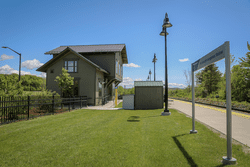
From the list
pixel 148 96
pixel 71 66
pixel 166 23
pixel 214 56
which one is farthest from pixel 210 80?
pixel 214 56

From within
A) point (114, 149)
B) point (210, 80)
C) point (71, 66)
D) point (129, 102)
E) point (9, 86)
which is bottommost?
point (114, 149)

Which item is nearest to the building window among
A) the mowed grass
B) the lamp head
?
the lamp head

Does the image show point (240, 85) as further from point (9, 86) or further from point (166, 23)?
point (9, 86)

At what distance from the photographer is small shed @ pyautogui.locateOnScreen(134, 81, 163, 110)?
51.6 feet

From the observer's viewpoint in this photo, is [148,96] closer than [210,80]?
Yes

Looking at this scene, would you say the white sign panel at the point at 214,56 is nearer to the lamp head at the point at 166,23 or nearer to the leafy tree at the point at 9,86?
the lamp head at the point at 166,23

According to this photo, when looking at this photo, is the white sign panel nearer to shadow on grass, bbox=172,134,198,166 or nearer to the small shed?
shadow on grass, bbox=172,134,198,166

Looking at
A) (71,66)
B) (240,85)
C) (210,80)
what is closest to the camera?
(240,85)

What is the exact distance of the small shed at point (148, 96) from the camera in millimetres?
15719

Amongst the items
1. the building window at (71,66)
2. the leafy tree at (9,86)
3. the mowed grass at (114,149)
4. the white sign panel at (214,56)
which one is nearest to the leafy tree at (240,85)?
the mowed grass at (114,149)

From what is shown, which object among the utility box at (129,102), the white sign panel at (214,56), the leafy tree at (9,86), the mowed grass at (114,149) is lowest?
the mowed grass at (114,149)

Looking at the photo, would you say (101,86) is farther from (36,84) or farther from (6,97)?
(36,84)

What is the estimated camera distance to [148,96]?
15734 millimetres

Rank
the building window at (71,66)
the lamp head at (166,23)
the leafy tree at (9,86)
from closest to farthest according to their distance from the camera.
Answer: the leafy tree at (9,86)
the lamp head at (166,23)
the building window at (71,66)
